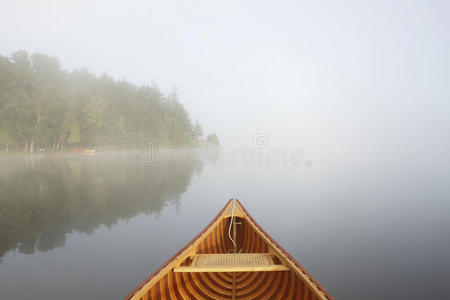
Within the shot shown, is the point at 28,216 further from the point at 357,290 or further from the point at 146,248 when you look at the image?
the point at 357,290

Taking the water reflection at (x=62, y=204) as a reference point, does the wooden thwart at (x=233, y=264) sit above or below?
above

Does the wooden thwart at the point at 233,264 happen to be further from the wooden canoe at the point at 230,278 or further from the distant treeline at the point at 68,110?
the distant treeline at the point at 68,110

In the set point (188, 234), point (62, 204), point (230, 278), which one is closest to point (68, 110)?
A: point (62, 204)

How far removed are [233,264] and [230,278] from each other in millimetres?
1007

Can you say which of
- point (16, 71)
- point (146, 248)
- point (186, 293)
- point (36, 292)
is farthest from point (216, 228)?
point (16, 71)

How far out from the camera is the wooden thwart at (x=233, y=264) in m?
3.71

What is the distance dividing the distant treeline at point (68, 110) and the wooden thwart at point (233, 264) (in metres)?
49.8

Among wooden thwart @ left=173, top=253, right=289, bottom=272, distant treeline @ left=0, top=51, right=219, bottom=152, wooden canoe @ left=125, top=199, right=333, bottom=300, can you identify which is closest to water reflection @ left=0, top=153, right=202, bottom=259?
wooden canoe @ left=125, top=199, right=333, bottom=300

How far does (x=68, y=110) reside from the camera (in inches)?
1881

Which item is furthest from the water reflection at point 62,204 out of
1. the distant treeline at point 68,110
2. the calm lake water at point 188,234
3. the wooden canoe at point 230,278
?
the distant treeline at point 68,110

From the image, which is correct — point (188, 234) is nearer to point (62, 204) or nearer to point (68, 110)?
point (62, 204)

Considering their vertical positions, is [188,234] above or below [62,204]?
below

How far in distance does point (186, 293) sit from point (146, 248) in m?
4.51

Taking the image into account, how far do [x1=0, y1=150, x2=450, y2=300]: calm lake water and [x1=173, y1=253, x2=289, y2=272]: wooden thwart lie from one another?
2669 mm
